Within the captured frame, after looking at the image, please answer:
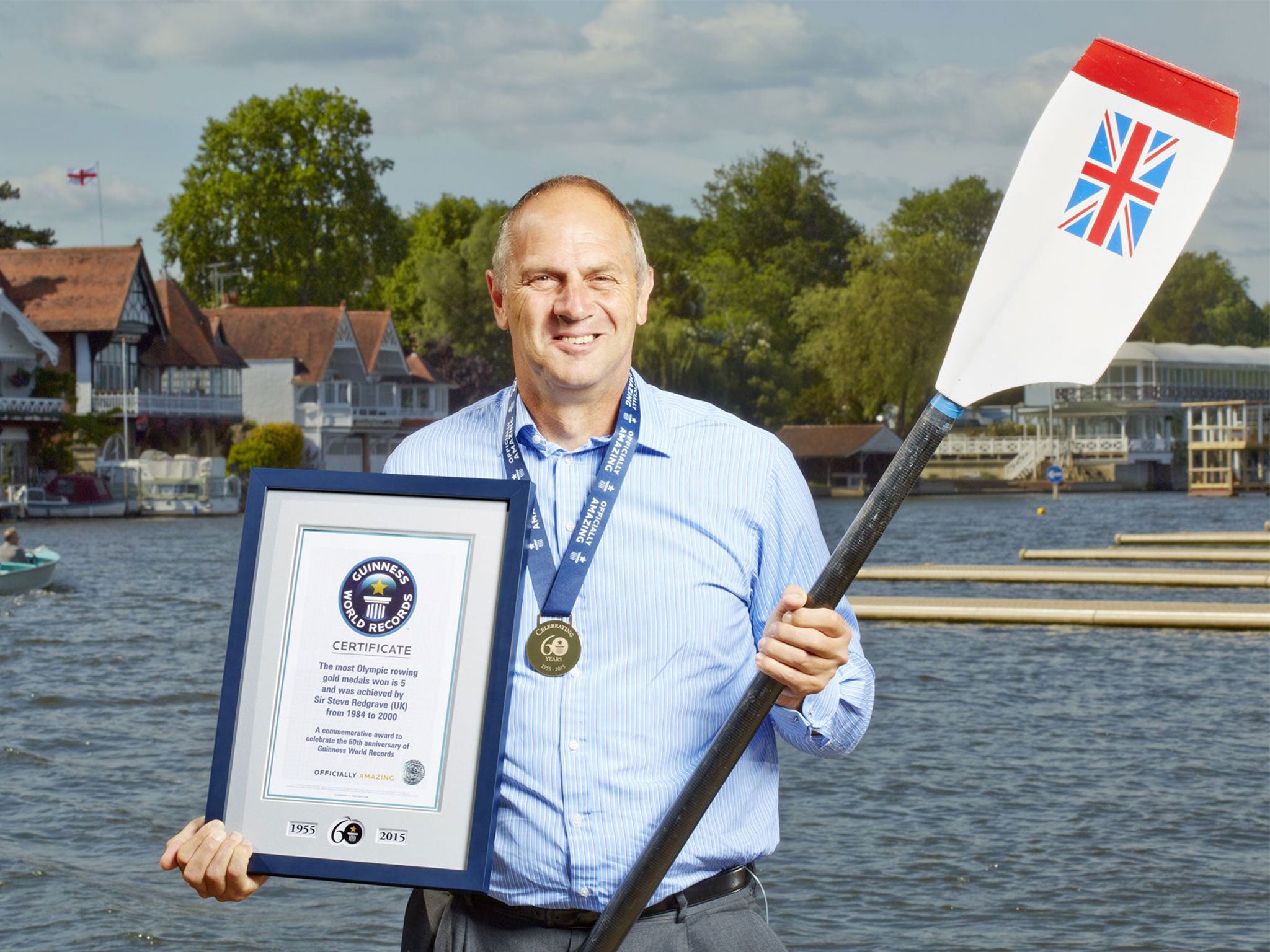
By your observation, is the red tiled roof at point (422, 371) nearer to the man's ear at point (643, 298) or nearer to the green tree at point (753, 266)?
the green tree at point (753, 266)

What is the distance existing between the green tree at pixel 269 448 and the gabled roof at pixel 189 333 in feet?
11.9

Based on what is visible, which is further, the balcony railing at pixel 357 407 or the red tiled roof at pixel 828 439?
the red tiled roof at pixel 828 439

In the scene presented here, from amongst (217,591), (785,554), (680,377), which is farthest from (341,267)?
(785,554)

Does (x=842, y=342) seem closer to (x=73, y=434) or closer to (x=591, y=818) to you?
(x=73, y=434)

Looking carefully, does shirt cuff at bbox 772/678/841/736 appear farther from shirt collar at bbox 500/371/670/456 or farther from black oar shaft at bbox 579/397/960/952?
shirt collar at bbox 500/371/670/456

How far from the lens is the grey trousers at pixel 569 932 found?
299cm

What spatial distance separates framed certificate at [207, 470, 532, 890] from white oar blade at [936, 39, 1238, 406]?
2.92 feet

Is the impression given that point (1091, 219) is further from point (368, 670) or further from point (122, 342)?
point (122, 342)

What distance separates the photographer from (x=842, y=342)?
85125 mm

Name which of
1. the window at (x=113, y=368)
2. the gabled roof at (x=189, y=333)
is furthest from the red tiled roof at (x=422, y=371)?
the window at (x=113, y=368)

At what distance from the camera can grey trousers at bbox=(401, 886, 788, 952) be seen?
2.99m

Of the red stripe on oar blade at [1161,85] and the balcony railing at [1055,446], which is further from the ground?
the balcony railing at [1055,446]

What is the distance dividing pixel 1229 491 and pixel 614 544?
83671mm

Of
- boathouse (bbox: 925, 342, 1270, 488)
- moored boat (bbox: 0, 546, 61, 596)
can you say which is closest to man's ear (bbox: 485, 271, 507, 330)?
moored boat (bbox: 0, 546, 61, 596)
